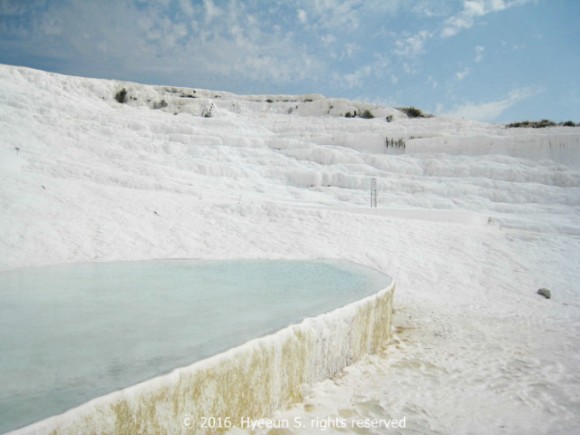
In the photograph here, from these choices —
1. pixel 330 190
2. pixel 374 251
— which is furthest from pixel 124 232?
pixel 330 190

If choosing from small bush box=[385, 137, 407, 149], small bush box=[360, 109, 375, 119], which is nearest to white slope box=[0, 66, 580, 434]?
small bush box=[385, 137, 407, 149]

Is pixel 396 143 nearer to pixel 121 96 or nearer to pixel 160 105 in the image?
pixel 160 105

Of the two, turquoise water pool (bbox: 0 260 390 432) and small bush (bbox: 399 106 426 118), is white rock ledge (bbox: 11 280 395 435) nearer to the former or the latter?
turquoise water pool (bbox: 0 260 390 432)

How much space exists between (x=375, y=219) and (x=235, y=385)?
9673 mm

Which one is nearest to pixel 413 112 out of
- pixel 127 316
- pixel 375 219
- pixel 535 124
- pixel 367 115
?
pixel 367 115

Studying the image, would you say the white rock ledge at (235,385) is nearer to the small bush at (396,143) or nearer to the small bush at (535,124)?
the small bush at (396,143)

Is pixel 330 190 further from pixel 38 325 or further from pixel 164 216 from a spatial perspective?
pixel 38 325

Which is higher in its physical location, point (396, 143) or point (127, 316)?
point (396, 143)

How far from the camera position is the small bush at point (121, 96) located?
3534 cm

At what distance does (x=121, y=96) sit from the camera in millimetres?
35531

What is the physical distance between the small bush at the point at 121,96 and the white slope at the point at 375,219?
11.0ft

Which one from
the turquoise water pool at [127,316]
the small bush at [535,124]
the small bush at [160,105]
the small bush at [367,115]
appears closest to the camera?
the turquoise water pool at [127,316]

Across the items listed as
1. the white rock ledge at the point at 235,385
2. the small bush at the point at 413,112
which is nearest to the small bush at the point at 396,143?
the small bush at the point at 413,112

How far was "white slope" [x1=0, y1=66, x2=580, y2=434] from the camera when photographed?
484 cm
